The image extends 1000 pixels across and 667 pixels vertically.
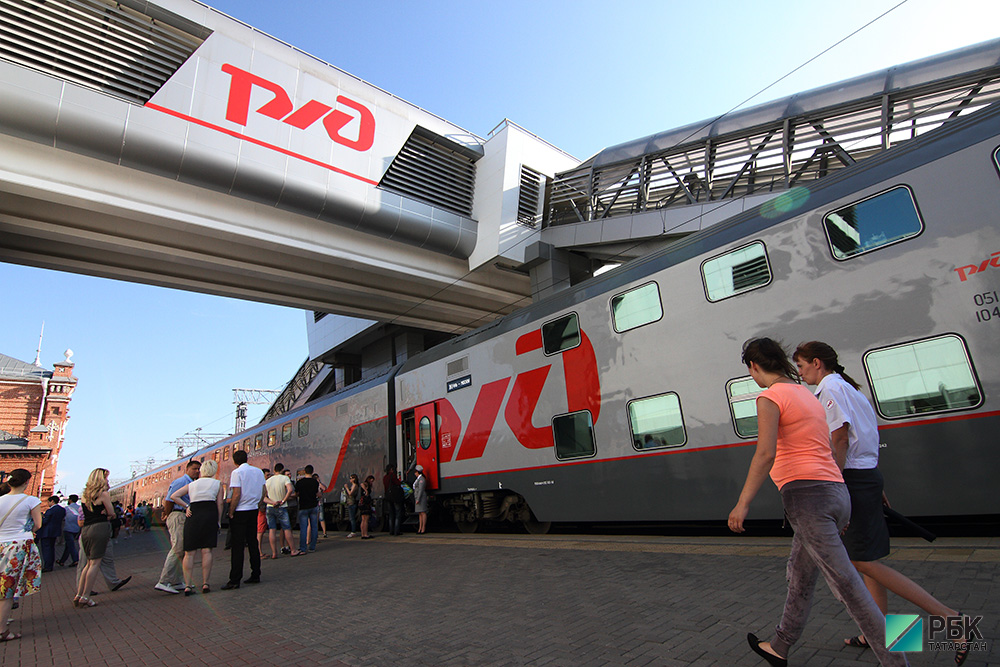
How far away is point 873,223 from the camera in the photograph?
18.7ft

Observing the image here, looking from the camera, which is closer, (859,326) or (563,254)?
(859,326)

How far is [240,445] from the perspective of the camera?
23.5 meters

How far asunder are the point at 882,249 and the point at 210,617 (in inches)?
307

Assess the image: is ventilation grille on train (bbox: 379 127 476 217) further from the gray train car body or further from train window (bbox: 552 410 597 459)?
train window (bbox: 552 410 597 459)

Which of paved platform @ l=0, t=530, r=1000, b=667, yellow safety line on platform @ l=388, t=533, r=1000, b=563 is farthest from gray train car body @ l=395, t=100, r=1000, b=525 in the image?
paved platform @ l=0, t=530, r=1000, b=667

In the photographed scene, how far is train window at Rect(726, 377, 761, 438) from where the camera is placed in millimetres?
6352

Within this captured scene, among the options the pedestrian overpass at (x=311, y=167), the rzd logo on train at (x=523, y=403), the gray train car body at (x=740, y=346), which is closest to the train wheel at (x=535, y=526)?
the gray train car body at (x=740, y=346)

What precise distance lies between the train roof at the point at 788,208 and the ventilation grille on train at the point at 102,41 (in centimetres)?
1400

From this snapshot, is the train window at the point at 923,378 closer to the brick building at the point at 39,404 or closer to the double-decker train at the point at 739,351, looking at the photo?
Result: the double-decker train at the point at 739,351

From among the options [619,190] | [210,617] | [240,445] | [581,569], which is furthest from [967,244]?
[240,445]

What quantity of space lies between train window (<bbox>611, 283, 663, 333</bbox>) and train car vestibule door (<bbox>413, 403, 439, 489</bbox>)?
213 inches

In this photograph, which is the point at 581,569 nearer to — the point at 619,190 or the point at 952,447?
the point at 952,447

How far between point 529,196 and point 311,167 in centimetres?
875

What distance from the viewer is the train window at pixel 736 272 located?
6547 mm
